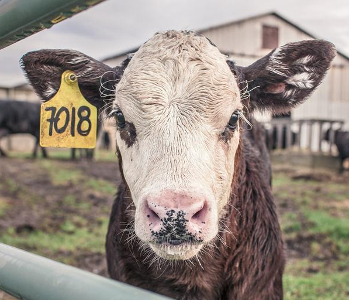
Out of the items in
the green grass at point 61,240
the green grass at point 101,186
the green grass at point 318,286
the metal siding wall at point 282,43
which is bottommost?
the green grass at point 318,286

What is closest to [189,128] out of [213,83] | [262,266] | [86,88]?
[213,83]

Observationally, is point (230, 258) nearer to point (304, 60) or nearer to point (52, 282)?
point (304, 60)

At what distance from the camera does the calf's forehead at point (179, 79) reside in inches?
78.9

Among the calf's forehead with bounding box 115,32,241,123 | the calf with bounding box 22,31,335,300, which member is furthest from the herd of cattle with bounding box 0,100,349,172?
the calf's forehead with bounding box 115,32,241,123

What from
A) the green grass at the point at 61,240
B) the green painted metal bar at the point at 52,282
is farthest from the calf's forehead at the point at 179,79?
the green grass at the point at 61,240

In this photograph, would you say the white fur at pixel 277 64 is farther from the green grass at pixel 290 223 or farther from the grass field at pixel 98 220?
the green grass at pixel 290 223

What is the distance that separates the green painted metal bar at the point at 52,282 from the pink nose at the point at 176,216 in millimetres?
603

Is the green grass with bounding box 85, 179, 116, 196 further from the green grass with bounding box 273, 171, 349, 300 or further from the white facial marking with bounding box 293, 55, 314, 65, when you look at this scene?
the white facial marking with bounding box 293, 55, 314, 65

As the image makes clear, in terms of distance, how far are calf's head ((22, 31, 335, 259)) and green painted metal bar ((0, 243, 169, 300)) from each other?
63 centimetres

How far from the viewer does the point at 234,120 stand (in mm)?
2152

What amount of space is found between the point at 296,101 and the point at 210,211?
4.11ft

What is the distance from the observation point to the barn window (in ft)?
66.8

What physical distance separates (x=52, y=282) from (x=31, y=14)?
0.60 meters

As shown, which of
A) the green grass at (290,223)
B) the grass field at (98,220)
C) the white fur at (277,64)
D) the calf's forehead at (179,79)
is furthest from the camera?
the green grass at (290,223)
